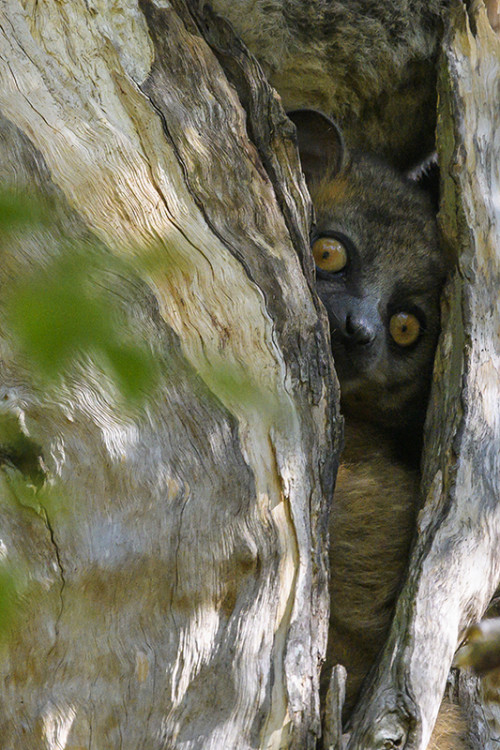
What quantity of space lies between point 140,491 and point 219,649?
0.45 m

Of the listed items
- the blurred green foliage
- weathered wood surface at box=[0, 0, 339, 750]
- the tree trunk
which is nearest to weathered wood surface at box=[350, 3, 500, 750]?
the tree trunk

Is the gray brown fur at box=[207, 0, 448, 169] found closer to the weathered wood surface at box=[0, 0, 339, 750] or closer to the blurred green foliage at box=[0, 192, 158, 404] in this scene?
the weathered wood surface at box=[0, 0, 339, 750]

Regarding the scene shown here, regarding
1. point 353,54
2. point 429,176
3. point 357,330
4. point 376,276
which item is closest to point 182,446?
point 357,330

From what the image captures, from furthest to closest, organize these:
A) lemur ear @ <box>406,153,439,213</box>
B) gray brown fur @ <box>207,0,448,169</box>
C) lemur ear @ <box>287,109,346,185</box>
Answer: lemur ear @ <box>406,153,439,213</box>
lemur ear @ <box>287,109,346,185</box>
gray brown fur @ <box>207,0,448,169</box>

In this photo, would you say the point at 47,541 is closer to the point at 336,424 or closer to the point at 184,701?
the point at 184,701

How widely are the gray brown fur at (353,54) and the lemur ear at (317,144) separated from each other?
152 mm

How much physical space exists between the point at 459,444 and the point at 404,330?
1.01 meters

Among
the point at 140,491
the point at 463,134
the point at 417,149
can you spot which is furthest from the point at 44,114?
the point at 417,149

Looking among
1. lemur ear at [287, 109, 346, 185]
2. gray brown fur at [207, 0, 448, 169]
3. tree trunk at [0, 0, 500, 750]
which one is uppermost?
gray brown fur at [207, 0, 448, 169]

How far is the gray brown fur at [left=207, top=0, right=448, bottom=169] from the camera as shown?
3432 millimetres

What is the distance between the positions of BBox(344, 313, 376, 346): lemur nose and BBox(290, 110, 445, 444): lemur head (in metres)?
0.04

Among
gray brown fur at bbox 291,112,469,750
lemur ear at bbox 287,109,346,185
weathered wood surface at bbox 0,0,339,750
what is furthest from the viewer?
lemur ear at bbox 287,109,346,185

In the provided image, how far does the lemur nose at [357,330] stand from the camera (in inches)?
137

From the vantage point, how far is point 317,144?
3820 mm
